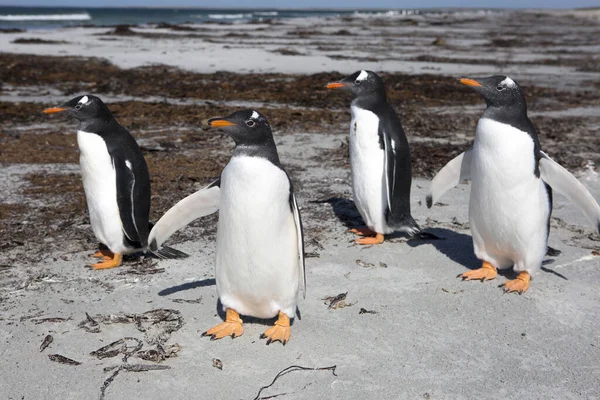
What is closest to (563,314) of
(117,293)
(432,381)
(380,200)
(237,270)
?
(432,381)

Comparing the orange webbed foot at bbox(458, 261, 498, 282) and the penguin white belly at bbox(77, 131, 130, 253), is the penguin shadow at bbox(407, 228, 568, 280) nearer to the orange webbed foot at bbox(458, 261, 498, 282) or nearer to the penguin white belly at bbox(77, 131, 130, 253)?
the orange webbed foot at bbox(458, 261, 498, 282)

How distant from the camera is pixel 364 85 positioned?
552 centimetres

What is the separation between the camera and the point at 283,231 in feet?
12.1

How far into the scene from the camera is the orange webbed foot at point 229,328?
3.76 metres

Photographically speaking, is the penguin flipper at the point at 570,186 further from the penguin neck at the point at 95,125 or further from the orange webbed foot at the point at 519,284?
the penguin neck at the point at 95,125

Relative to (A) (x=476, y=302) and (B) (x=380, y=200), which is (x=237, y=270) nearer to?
(A) (x=476, y=302)

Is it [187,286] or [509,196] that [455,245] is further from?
[187,286]

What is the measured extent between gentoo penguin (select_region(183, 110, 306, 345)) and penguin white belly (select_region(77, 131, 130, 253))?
115 centimetres

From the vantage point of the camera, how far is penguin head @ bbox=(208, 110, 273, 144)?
3488 mm

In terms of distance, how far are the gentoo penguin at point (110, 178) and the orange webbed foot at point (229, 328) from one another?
1277 millimetres

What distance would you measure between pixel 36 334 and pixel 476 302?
283cm

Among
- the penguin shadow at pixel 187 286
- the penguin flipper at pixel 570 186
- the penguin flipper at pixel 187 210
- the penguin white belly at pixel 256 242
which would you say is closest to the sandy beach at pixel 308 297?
the penguin shadow at pixel 187 286

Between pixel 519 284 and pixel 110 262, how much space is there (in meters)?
3.04

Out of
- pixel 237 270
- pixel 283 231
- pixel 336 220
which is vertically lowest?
pixel 336 220
